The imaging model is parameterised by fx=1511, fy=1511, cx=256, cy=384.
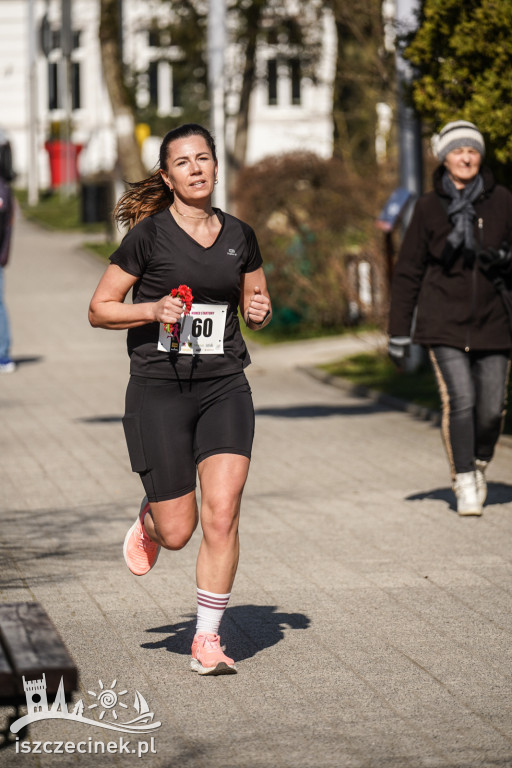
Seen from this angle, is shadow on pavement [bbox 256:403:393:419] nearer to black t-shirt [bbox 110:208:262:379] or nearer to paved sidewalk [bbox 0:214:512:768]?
paved sidewalk [bbox 0:214:512:768]

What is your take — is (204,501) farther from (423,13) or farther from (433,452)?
(423,13)

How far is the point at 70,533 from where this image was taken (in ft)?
26.3

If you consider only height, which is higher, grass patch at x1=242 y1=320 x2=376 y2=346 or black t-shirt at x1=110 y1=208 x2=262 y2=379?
black t-shirt at x1=110 y1=208 x2=262 y2=379

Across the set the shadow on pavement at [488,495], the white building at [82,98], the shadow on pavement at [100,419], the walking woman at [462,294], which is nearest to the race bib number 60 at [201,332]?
the walking woman at [462,294]

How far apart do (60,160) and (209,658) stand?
43.6 m

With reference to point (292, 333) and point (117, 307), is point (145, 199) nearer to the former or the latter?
point (117, 307)

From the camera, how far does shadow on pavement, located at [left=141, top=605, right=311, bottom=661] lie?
227 inches

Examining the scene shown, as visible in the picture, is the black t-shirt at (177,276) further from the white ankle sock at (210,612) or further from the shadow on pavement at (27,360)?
the shadow on pavement at (27,360)

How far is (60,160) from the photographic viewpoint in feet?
157

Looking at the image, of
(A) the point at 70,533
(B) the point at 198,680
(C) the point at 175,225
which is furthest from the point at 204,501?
(A) the point at 70,533

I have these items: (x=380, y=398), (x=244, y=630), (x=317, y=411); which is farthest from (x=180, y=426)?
(x=380, y=398)

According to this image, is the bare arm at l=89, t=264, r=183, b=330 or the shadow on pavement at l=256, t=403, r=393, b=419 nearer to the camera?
the bare arm at l=89, t=264, r=183, b=330

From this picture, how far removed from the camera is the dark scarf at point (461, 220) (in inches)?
324

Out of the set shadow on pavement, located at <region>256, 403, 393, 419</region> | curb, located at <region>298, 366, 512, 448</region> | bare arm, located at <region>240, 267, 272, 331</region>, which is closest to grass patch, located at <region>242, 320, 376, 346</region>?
curb, located at <region>298, 366, 512, 448</region>
